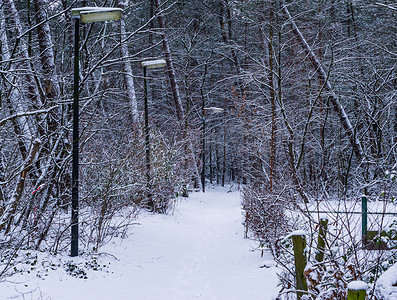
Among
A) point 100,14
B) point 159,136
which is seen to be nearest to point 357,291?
point 100,14

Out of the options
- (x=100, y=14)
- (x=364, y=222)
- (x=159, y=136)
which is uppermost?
(x=100, y=14)

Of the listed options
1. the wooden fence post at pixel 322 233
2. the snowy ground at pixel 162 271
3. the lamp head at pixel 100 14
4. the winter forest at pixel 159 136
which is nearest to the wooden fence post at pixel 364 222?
the winter forest at pixel 159 136

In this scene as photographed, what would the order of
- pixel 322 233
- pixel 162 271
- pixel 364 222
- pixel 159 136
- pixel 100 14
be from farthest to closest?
pixel 159 136, pixel 162 271, pixel 100 14, pixel 364 222, pixel 322 233

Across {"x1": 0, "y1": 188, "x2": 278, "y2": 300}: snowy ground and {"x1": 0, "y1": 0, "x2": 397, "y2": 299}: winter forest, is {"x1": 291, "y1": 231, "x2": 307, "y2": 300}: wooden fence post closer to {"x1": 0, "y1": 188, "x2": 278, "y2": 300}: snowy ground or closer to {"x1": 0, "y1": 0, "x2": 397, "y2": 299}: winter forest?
{"x1": 0, "y1": 0, "x2": 397, "y2": 299}: winter forest

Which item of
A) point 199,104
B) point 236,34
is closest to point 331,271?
point 236,34

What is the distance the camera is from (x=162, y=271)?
9.13m

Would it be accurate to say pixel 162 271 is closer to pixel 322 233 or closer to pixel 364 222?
pixel 364 222

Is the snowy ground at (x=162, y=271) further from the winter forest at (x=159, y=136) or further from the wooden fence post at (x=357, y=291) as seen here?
the wooden fence post at (x=357, y=291)

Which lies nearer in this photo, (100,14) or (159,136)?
(100,14)

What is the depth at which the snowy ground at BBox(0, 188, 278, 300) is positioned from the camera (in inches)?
265

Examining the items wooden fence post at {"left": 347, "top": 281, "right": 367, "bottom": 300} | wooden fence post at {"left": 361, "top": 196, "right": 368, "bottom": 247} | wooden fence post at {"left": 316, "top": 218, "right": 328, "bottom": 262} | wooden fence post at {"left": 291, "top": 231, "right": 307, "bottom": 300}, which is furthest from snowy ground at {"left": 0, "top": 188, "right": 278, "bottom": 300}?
wooden fence post at {"left": 347, "top": 281, "right": 367, "bottom": 300}

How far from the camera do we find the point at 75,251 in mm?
8344

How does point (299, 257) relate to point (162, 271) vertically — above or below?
above

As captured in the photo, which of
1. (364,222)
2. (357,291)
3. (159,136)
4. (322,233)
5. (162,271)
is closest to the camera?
(357,291)
